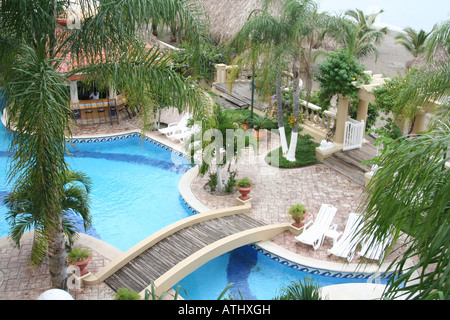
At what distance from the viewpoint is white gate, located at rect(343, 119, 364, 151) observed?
50.2 feet

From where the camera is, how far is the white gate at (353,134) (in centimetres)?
1531

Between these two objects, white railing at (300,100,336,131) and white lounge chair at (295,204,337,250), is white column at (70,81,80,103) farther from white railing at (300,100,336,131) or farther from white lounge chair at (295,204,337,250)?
white lounge chair at (295,204,337,250)

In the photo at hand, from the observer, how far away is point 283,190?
13703mm

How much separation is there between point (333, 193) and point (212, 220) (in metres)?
3.90

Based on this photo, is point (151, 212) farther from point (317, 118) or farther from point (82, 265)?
point (317, 118)

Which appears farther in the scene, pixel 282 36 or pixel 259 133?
pixel 259 133

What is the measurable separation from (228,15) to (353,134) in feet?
37.9

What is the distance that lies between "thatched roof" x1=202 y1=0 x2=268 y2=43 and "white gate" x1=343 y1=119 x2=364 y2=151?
987 cm

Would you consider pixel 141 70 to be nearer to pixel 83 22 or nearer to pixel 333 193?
pixel 83 22

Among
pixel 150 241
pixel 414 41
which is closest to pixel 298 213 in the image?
pixel 150 241

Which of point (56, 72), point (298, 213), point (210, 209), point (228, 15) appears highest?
point (228, 15)

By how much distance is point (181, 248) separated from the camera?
Result: 10.5m

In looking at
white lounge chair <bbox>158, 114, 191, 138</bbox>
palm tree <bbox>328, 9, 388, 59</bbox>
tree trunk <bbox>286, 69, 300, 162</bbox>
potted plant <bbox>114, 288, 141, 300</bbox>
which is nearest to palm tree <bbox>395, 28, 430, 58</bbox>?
palm tree <bbox>328, 9, 388, 59</bbox>
